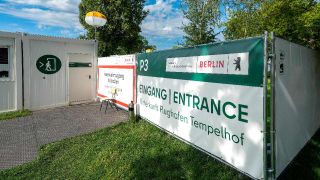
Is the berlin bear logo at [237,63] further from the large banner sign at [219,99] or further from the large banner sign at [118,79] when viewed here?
the large banner sign at [118,79]

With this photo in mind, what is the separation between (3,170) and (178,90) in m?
4.08

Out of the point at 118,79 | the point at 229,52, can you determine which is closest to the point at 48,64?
the point at 118,79

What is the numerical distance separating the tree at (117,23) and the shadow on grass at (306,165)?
16330 mm

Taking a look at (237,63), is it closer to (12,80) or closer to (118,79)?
(118,79)

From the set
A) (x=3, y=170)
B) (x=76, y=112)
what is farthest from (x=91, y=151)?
(x=76, y=112)

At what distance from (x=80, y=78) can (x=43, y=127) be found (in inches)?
184

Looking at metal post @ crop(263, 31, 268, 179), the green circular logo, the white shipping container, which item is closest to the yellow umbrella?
the white shipping container

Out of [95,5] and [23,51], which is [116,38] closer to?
[95,5]

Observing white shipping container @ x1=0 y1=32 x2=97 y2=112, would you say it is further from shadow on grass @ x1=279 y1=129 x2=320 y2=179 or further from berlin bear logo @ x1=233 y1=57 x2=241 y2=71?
shadow on grass @ x1=279 y1=129 x2=320 y2=179

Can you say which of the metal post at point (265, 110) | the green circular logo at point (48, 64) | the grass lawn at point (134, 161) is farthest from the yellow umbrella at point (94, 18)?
the metal post at point (265, 110)

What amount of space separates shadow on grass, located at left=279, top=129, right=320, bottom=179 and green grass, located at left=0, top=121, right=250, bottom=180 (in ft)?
2.91

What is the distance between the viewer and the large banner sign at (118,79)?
9.29 meters

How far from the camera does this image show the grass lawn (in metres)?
4.86

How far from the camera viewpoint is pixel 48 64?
12.1 meters
